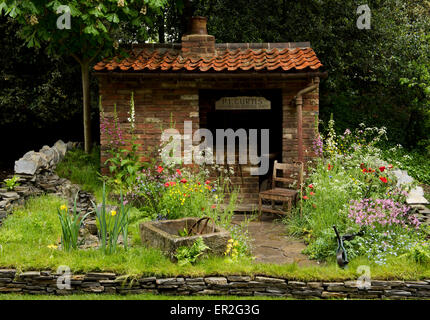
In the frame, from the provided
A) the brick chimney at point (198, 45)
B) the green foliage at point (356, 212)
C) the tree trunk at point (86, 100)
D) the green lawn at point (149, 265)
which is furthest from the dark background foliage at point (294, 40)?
the green lawn at point (149, 265)

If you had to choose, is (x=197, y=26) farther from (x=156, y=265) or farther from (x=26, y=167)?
(x=156, y=265)

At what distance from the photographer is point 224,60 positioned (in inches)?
350

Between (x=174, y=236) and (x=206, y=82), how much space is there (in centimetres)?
418

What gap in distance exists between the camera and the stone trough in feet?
17.2

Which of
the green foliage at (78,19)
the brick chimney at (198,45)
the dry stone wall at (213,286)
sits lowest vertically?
the dry stone wall at (213,286)

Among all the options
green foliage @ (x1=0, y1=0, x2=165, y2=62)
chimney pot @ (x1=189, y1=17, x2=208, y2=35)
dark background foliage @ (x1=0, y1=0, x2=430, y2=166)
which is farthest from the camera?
dark background foliage @ (x1=0, y1=0, x2=430, y2=166)

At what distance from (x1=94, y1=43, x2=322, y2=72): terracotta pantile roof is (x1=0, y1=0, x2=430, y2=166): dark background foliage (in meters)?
2.79

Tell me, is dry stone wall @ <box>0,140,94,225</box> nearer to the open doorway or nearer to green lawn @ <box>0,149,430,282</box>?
green lawn @ <box>0,149,430,282</box>

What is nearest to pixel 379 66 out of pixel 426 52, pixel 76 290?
pixel 426 52

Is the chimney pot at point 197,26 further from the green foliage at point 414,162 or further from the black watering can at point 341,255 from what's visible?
the black watering can at point 341,255

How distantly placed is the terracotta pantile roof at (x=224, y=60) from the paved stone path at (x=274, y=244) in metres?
2.87

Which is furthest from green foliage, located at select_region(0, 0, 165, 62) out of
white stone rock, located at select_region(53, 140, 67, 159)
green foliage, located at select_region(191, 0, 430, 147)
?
green foliage, located at select_region(191, 0, 430, 147)

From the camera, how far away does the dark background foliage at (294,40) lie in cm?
1187

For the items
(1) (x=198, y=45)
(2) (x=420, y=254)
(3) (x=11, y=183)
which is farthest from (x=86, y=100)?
(2) (x=420, y=254)
